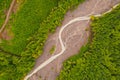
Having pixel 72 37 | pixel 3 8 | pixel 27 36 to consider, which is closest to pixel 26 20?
pixel 27 36

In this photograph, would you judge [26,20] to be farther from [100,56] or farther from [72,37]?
[100,56]

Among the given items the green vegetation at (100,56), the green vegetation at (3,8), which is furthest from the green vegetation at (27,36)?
the green vegetation at (100,56)

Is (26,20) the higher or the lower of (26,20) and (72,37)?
the higher

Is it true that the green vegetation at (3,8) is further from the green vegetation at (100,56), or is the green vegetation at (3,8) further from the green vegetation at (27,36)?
the green vegetation at (100,56)

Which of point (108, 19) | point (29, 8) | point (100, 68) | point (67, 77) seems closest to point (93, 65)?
point (100, 68)

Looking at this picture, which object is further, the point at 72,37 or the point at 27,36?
the point at 27,36
